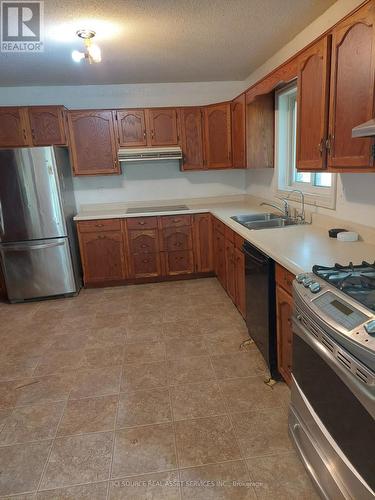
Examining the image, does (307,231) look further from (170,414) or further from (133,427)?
(133,427)

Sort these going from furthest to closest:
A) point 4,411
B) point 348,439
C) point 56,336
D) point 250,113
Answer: point 250,113 < point 56,336 < point 4,411 < point 348,439

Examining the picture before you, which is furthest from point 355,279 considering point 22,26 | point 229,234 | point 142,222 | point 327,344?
point 142,222

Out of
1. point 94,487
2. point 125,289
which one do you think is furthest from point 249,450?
point 125,289

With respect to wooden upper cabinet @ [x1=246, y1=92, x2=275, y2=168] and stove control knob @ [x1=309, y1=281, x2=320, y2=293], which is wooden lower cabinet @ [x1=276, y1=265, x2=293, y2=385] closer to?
stove control knob @ [x1=309, y1=281, x2=320, y2=293]

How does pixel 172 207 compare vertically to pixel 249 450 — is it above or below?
above

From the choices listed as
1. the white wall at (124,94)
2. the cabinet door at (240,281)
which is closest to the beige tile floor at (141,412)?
the cabinet door at (240,281)

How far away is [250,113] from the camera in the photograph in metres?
3.28

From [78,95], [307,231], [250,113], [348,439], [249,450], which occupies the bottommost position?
[249,450]

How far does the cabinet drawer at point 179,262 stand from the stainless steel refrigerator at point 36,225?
1.10 metres

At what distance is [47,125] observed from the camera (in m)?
3.63

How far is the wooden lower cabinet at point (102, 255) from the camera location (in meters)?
3.79

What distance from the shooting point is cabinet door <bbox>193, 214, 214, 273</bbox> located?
3.89 meters

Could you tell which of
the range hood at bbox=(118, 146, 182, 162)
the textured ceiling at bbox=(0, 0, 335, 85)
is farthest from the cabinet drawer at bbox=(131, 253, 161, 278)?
the textured ceiling at bbox=(0, 0, 335, 85)

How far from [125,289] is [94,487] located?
253cm
